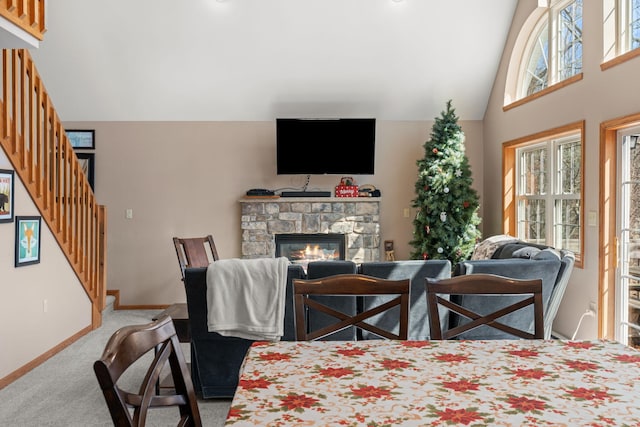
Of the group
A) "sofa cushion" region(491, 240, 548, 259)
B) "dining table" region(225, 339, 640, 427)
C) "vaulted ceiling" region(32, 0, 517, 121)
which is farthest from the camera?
"vaulted ceiling" region(32, 0, 517, 121)

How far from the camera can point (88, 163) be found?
22.8 ft

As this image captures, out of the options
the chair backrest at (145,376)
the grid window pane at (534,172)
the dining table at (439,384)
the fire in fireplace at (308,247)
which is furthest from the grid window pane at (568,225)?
the chair backrest at (145,376)

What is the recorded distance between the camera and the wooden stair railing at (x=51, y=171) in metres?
4.31

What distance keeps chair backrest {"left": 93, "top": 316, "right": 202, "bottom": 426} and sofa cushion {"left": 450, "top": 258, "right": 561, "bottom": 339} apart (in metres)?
2.36

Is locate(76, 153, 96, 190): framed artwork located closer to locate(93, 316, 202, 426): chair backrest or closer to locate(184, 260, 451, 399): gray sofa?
locate(184, 260, 451, 399): gray sofa

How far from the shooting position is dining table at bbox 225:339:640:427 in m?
1.27

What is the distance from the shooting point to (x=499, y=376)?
155 centimetres

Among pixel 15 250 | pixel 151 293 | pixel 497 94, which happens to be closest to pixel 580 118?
pixel 497 94

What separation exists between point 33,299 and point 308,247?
3395mm

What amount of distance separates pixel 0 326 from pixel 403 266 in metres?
2.91

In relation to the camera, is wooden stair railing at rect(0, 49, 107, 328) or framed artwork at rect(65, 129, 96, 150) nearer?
wooden stair railing at rect(0, 49, 107, 328)

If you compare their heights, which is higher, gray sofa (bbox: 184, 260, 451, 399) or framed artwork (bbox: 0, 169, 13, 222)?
framed artwork (bbox: 0, 169, 13, 222)

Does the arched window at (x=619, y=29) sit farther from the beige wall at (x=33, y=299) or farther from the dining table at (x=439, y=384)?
the beige wall at (x=33, y=299)

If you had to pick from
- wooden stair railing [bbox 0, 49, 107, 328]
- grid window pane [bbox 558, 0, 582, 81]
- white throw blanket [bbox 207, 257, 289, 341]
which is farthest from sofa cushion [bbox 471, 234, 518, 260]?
wooden stair railing [bbox 0, 49, 107, 328]
